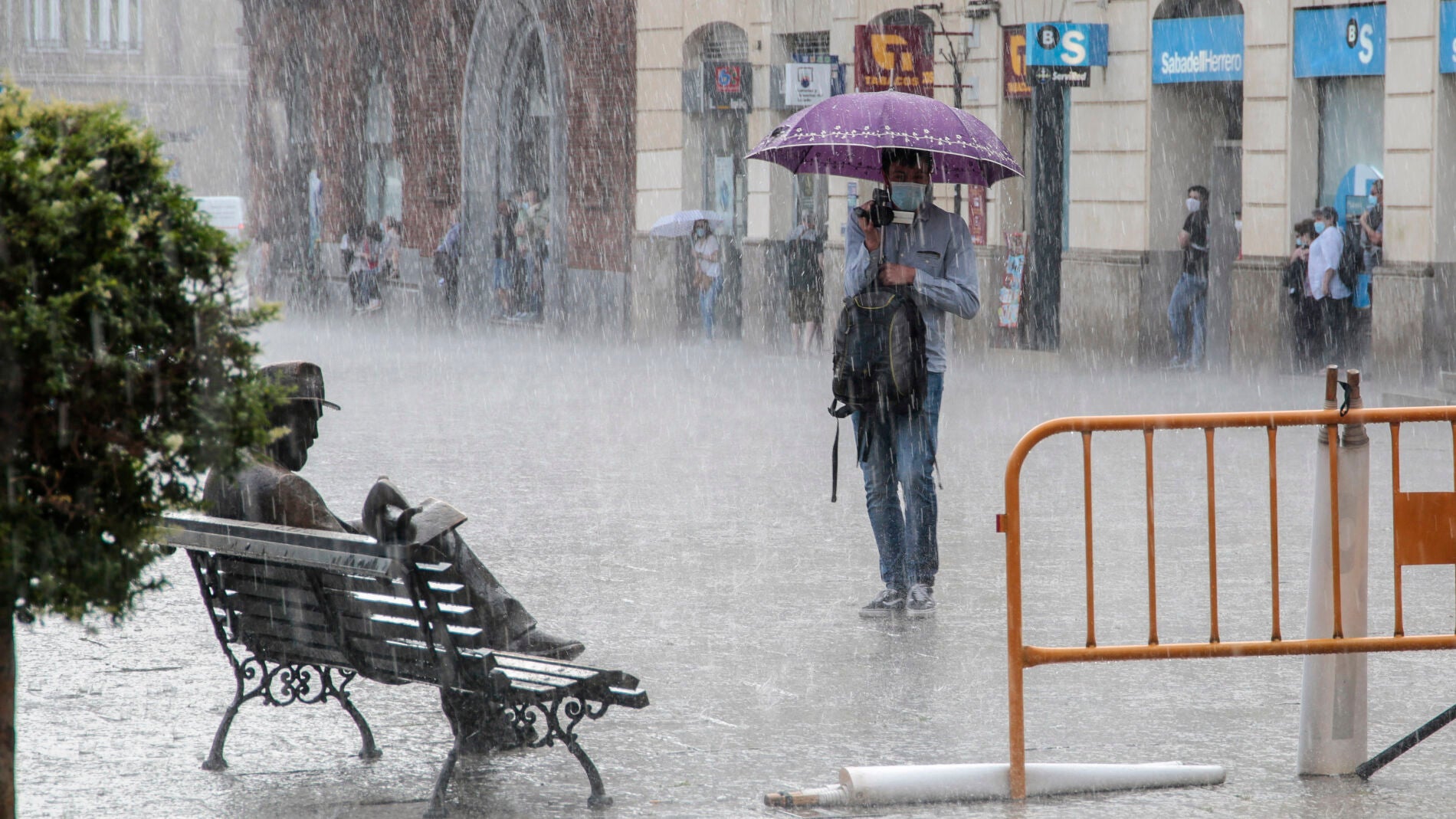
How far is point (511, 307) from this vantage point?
3219cm

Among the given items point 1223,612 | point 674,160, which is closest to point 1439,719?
point 1223,612

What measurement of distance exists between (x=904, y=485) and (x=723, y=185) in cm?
2090

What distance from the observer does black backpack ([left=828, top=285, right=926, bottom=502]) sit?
7.38m

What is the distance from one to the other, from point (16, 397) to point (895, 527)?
15.1 ft

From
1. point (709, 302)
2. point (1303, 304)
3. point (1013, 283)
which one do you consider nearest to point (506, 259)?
point (709, 302)

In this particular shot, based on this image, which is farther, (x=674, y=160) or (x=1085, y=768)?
(x=674, y=160)

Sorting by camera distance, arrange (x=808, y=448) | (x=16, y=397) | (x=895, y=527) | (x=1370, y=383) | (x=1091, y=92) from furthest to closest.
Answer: (x=1091, y=92), (x=1370, y=383), (x=808, y=448), (x=895, y=527), (x=16, y=397)

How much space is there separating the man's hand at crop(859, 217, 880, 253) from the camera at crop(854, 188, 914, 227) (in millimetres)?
21

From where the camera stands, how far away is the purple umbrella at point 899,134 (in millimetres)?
7453

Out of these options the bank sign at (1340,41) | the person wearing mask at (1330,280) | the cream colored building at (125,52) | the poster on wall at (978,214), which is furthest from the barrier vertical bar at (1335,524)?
the cream colored building at (125,52)

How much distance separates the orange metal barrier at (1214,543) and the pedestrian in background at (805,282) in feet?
59.3

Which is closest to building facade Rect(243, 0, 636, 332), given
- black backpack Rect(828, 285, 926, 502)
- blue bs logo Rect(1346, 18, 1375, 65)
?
blue bs logo Rect(1346, 18, 1375, 65)

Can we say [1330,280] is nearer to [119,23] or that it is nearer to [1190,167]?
[1190,167]

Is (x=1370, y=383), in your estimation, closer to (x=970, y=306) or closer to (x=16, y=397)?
(x=970, y=306)
